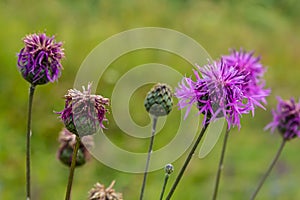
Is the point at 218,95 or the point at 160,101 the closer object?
the point at 218,95

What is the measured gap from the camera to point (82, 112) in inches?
41.6

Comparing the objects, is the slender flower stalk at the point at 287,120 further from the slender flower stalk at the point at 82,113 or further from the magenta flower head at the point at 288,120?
the slender flower stalk at the point at 82,113

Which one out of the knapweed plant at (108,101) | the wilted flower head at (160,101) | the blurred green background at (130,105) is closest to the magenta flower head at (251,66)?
the knapweed plant at (108,101)

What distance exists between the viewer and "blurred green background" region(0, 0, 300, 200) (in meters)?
3.17

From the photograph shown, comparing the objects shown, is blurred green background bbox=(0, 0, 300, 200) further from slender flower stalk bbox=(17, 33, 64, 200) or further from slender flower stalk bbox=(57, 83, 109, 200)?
slender flower stalk bbox=(57, 83, 109, 200)

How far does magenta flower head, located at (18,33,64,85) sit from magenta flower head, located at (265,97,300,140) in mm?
776

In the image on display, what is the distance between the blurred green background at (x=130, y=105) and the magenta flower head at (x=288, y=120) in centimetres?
152

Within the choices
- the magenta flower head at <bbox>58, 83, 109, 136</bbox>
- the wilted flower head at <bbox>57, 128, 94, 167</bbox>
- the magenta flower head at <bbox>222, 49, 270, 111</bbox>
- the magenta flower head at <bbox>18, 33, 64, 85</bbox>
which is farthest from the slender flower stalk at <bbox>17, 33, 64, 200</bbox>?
the magenta flower head at <bbox>222, 49, 270, 111</bbox>

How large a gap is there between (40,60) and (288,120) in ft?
2.87

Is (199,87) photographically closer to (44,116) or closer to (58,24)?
(44,116)

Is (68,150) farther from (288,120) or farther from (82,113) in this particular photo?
(288,120)

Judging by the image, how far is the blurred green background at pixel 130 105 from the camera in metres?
3.17

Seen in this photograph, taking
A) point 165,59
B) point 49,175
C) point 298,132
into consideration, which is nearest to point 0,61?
point 49,175

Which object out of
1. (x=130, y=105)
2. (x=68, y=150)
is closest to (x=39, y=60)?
(x=68, y=150)
